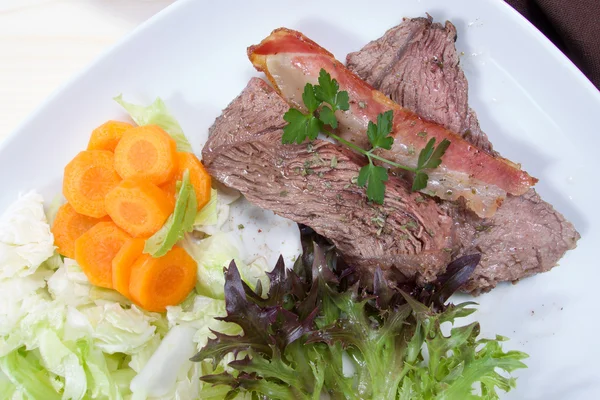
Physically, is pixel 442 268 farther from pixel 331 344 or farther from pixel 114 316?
pixel 114 316

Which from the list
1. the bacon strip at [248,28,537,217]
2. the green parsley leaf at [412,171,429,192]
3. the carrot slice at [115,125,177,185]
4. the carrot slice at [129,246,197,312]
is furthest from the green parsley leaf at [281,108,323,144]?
the carrot slice at [129,246,197,312]

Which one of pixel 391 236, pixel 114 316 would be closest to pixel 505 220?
pixel 391 236

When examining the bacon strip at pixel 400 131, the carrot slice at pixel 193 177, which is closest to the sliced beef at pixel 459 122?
the bacon strip at pixel 400 131

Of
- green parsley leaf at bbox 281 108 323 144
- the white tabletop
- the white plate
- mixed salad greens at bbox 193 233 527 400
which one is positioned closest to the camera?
mixed salad greens at bbox 193 233 527 400

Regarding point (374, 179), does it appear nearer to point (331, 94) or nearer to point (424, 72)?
point (331, 94)

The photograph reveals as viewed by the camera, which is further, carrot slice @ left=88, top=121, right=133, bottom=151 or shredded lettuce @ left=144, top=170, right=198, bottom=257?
carrot slice @ left=88, top=121, right=133, bottom=151

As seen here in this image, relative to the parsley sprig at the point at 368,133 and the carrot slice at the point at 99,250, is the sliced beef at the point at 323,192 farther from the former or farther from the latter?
the carrot slice at the point at 99,250

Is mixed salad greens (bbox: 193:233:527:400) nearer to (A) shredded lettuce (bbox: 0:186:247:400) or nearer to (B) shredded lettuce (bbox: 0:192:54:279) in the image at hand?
(A) shredded lettuce (bbox: 0:186:247:400)
